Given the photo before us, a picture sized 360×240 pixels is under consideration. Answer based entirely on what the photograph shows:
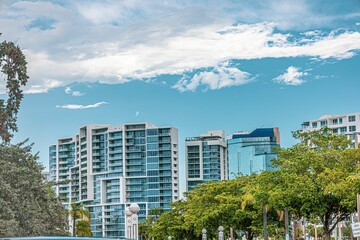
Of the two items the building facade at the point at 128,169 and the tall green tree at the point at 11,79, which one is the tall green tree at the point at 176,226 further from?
the building facade at the point at 128,169

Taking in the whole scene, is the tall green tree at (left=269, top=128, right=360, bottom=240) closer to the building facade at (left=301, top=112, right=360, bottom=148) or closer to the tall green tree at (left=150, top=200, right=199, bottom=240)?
the tall green tree at (left=150, top=200, right=199, bottom=240)

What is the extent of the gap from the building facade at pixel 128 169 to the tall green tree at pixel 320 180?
427 feet

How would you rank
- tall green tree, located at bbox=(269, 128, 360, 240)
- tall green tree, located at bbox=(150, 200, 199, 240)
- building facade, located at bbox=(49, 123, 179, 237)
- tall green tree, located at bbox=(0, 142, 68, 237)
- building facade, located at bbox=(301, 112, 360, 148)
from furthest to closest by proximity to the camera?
1. building facade, located at bbox=(49, 123, 179, 237)
2. building facade, located at bbox=(301, 112, 360, 148)
3. tall green tree, located at bbox=(150, 200, 199, 240)
4. tall green tree, located at bbox=(269, 128, 360, 240)
5. tall green tree, located at bbox=(0, 142, 68, 237)

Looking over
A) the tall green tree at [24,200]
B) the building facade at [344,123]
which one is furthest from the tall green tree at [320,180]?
the building facade at [344,123]

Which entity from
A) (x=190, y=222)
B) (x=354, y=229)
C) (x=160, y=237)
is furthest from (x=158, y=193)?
(x=354, y=229)

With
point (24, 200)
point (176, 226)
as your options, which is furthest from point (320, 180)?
point (176, 226)

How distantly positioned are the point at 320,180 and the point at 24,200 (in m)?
14.2

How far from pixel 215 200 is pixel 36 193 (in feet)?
83.5

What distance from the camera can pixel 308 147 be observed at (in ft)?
135

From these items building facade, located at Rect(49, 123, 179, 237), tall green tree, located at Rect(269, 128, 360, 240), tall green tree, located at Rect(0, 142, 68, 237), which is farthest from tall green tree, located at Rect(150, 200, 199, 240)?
building facade, located at Rect(49, 123, 179, 237)

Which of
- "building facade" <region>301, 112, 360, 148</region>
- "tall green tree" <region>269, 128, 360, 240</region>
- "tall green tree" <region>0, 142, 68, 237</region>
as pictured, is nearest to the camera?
"tall green tree" <region>0, 142, 68, 237</region>

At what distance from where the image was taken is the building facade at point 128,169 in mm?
171375

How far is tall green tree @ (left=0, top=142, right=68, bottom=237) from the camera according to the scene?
1238 inches

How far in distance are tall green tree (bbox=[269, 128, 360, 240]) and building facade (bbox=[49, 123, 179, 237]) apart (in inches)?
5119
